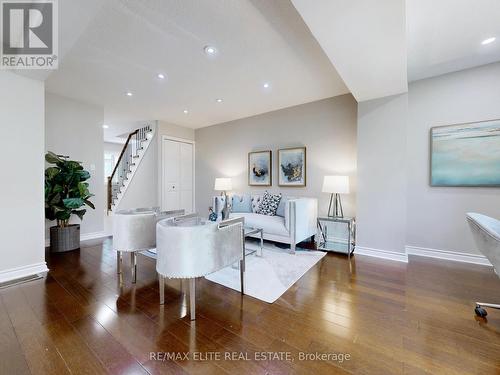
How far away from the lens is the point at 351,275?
2584mm

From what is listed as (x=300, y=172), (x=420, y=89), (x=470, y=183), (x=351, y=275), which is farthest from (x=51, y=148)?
(x=470, y=183)

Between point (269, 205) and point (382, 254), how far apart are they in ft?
6.41

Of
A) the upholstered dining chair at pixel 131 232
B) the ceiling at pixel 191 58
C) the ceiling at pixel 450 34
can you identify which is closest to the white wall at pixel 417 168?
the ceiling at pixel 450 34

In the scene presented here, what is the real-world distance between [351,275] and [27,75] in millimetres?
4547

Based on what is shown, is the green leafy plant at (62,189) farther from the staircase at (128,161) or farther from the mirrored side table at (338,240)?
the mirrored side table at (338,240)

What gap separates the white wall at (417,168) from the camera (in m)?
2.89

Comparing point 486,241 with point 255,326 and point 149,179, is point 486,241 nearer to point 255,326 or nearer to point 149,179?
point 255,326

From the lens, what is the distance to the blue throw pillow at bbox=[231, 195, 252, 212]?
444 centimetres

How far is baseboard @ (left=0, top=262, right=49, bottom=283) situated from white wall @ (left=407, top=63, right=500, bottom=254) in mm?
5153

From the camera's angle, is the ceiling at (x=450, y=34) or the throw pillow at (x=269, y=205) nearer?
the ceiling at (x=450, y=34)

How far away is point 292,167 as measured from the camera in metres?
4.37

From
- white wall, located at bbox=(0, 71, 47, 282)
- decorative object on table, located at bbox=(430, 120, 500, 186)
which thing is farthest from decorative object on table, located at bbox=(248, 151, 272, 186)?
white wall, located at bbox=(0, 71, 47, 282)

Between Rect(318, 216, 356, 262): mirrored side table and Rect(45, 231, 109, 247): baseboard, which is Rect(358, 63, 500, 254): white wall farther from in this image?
Rect(45, 231, 109, 247): baseboard

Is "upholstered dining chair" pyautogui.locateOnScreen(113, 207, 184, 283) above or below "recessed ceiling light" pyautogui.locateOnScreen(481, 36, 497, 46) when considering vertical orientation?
below
